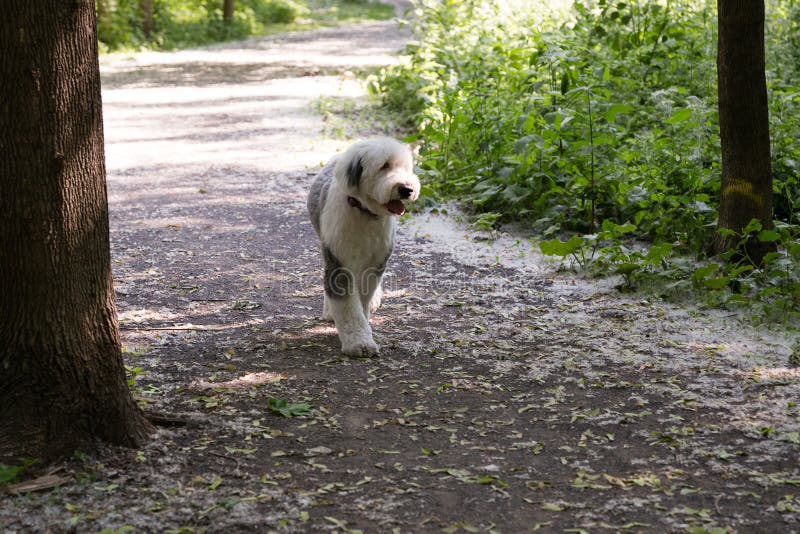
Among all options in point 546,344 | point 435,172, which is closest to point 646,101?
point 435,172

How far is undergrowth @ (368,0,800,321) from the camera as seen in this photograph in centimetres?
662

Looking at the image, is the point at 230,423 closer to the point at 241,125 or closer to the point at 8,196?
the point at 8,196

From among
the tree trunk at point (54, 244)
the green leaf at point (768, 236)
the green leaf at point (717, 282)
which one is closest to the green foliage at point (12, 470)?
the tree trunk at point (54, 244)

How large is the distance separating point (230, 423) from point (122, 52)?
19.5 m

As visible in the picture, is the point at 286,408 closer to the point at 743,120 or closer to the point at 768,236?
the point at 768,236

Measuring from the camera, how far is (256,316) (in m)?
6.32

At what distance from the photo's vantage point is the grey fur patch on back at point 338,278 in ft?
18.3

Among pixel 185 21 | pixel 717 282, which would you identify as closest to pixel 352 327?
pixel 717 282

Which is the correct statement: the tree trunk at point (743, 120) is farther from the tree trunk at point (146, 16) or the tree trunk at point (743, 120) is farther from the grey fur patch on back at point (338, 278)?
the tree trunk at point (146, 16)

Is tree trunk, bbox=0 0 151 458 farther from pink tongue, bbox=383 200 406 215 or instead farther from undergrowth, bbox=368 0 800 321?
undergrowth, bbox=368 0 800 321

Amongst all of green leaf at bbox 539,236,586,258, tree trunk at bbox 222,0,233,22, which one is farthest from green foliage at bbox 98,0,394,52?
green leaf at bbox 539,236,586,258

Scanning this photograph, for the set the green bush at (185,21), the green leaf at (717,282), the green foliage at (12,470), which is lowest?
the green foliage at (12,470)

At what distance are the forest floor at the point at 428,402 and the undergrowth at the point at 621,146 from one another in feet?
1.29

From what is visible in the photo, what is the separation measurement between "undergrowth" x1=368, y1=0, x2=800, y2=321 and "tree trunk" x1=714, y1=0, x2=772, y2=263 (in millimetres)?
218
